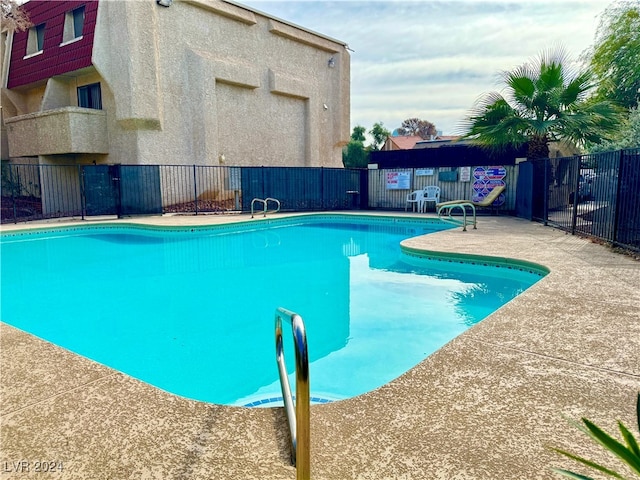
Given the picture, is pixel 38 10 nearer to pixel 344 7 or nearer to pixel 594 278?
pixel 344 7

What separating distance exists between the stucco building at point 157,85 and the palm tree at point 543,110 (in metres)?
10.4

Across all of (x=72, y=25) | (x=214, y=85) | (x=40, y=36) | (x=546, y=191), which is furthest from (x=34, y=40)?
(x=546, y=191)

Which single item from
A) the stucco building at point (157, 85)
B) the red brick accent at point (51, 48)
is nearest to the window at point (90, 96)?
the stucco building at point (157, 85)

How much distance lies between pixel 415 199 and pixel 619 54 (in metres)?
10.5

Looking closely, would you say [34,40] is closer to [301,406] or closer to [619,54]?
[301,406]

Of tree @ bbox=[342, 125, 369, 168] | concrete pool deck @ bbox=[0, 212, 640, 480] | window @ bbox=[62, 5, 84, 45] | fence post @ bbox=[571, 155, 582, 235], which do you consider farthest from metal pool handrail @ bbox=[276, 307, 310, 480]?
tree @ bbox=[342, 125, 369, 168]

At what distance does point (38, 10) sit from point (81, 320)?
1881 centimetres

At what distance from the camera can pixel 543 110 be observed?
457 inches

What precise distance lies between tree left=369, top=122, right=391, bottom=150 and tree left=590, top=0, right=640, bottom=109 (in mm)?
23859

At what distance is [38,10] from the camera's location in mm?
17906

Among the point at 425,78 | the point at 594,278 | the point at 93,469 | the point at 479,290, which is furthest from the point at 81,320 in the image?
the point at 425,78

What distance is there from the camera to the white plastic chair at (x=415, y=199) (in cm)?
1552

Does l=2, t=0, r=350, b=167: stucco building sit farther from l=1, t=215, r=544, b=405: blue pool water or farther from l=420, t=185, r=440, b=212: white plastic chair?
l=420, t=185, r=440, b=212: white plastic chair

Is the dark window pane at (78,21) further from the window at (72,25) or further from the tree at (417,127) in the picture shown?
the tree at (417,127)
